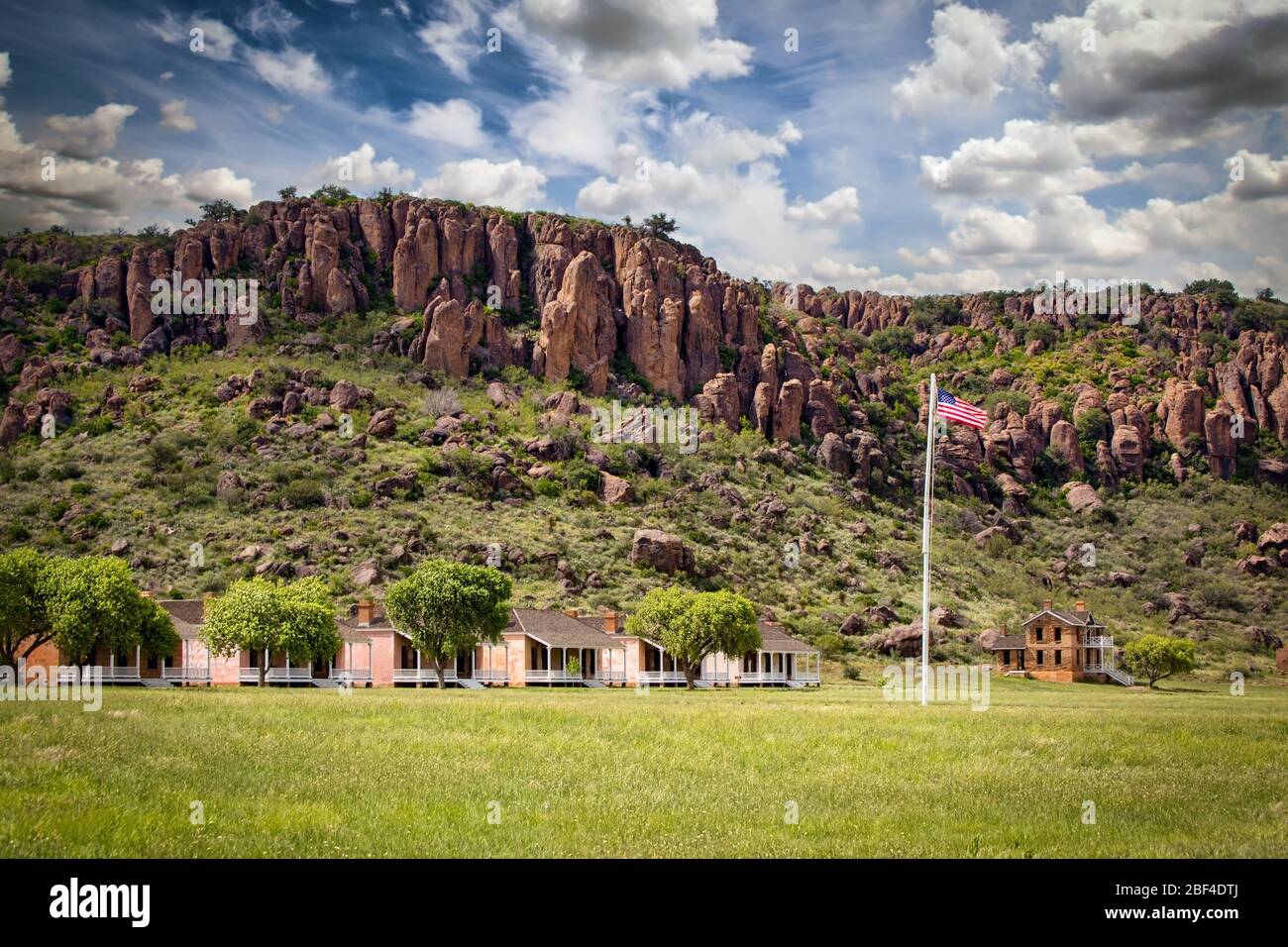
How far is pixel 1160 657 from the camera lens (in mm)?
83250

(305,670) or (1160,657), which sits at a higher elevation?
(305,670)

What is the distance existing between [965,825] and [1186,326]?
198102mm

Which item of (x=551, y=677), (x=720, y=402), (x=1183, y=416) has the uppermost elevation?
(x=720, y=402)

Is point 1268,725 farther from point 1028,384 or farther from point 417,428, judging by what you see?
point 1028,384

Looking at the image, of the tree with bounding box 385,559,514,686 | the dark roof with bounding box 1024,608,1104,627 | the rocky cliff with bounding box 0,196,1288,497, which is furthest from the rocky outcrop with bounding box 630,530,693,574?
the rocky cliff with bounding box 0,196,1288,497

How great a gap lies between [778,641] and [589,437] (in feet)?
192

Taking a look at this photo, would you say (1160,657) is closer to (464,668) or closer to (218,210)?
(464,668)

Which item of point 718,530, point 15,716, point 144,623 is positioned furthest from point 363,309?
point 15,716

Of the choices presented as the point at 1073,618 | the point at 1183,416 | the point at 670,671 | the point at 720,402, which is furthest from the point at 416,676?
the point at 1183,416

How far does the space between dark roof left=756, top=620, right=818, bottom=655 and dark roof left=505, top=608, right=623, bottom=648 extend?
10670 millimetres

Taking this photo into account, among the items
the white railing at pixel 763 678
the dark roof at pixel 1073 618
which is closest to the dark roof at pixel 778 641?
the white railing at pixel 763 678

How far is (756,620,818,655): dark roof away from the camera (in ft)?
267

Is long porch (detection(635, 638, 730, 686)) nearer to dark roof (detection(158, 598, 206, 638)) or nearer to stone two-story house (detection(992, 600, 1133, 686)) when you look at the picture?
stone two-story house (detection(992, 600, 1133, 686))

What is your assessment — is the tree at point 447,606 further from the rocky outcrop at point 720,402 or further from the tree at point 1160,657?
the rocky outcrop at point 720,402
